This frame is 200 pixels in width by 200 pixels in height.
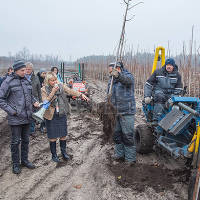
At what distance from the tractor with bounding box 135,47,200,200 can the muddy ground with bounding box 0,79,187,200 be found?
358 mm

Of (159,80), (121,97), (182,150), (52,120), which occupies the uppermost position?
(159,80)

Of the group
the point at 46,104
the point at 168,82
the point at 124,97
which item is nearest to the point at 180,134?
the point at 168,82

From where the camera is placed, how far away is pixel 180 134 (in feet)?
11.7

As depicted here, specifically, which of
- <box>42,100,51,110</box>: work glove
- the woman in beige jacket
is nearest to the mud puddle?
the woman in beige jacket

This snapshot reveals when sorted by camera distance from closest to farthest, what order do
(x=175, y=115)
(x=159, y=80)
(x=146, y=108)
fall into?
(x=175, y=115) < (x=159, y=80) < (x=146, y=108)

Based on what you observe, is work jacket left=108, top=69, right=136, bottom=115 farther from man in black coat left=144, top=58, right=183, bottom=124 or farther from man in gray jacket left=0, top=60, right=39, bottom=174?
man in gray jacket left=0, top=60, right=39, bottom=174

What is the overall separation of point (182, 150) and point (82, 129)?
11.3ft

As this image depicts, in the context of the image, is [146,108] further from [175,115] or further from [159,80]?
[175,115]

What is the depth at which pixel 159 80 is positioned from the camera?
4.04m

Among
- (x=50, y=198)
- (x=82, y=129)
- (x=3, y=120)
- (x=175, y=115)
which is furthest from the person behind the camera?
(x=3, y=120)

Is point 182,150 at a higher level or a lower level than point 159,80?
lower

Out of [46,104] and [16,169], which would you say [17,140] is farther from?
[46,104]

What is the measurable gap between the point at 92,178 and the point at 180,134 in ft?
5.05

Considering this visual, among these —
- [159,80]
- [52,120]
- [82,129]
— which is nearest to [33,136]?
[82,129]
